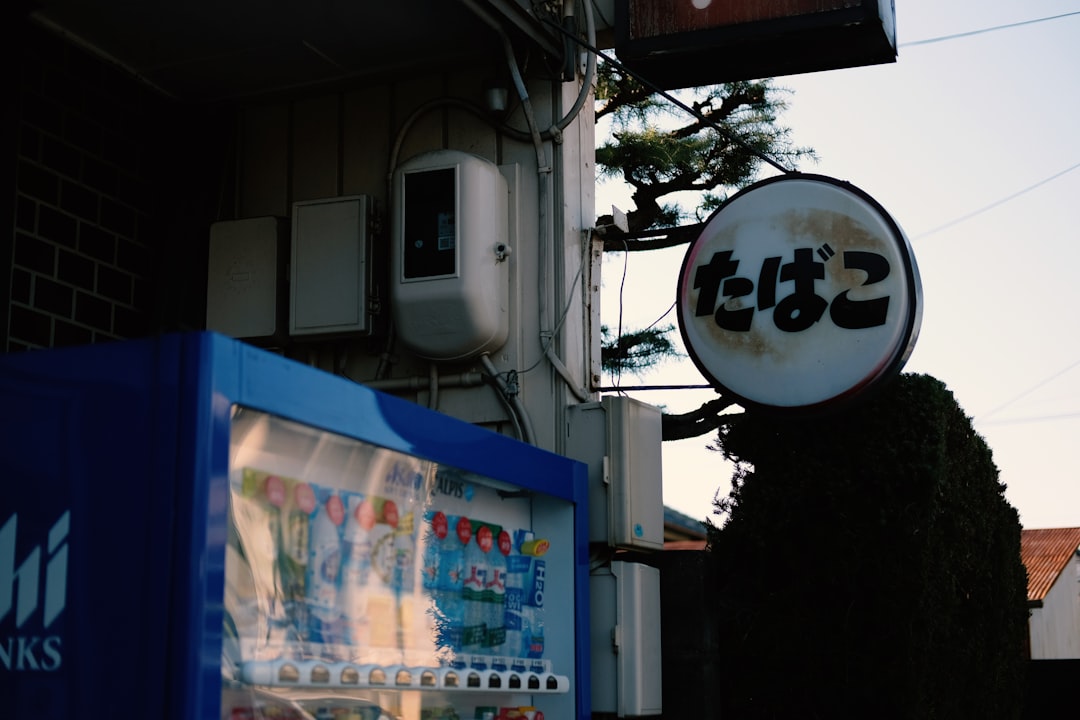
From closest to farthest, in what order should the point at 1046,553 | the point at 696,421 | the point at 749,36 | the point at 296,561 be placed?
the point at 296,561, the point at 749,36, the point at 696,421, the point at 1046,553

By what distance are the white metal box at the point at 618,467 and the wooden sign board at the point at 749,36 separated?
1602 millimetres

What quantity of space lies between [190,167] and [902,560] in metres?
3.90

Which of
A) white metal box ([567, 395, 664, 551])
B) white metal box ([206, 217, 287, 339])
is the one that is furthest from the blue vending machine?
white metal box ([206, 217, 287, 339])

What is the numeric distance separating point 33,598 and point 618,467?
2779mm

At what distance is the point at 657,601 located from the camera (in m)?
5.73

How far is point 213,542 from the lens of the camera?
126 inches

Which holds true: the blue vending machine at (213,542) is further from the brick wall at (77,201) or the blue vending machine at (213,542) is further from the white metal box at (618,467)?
the brick wall at (77,201)

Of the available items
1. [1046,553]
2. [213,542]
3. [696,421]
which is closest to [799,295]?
[213,542]

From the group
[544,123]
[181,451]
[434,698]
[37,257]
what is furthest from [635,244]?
[181,451]

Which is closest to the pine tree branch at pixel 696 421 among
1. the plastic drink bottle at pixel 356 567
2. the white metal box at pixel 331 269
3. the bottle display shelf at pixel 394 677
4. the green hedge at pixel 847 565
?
the green hedge at pixel 847 565

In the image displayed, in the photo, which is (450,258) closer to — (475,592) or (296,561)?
(475,592)

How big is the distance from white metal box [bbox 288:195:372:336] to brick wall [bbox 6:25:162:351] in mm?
768

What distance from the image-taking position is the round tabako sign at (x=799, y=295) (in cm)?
535

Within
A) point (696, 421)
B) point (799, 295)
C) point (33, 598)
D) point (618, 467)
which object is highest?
point (696, 421)
